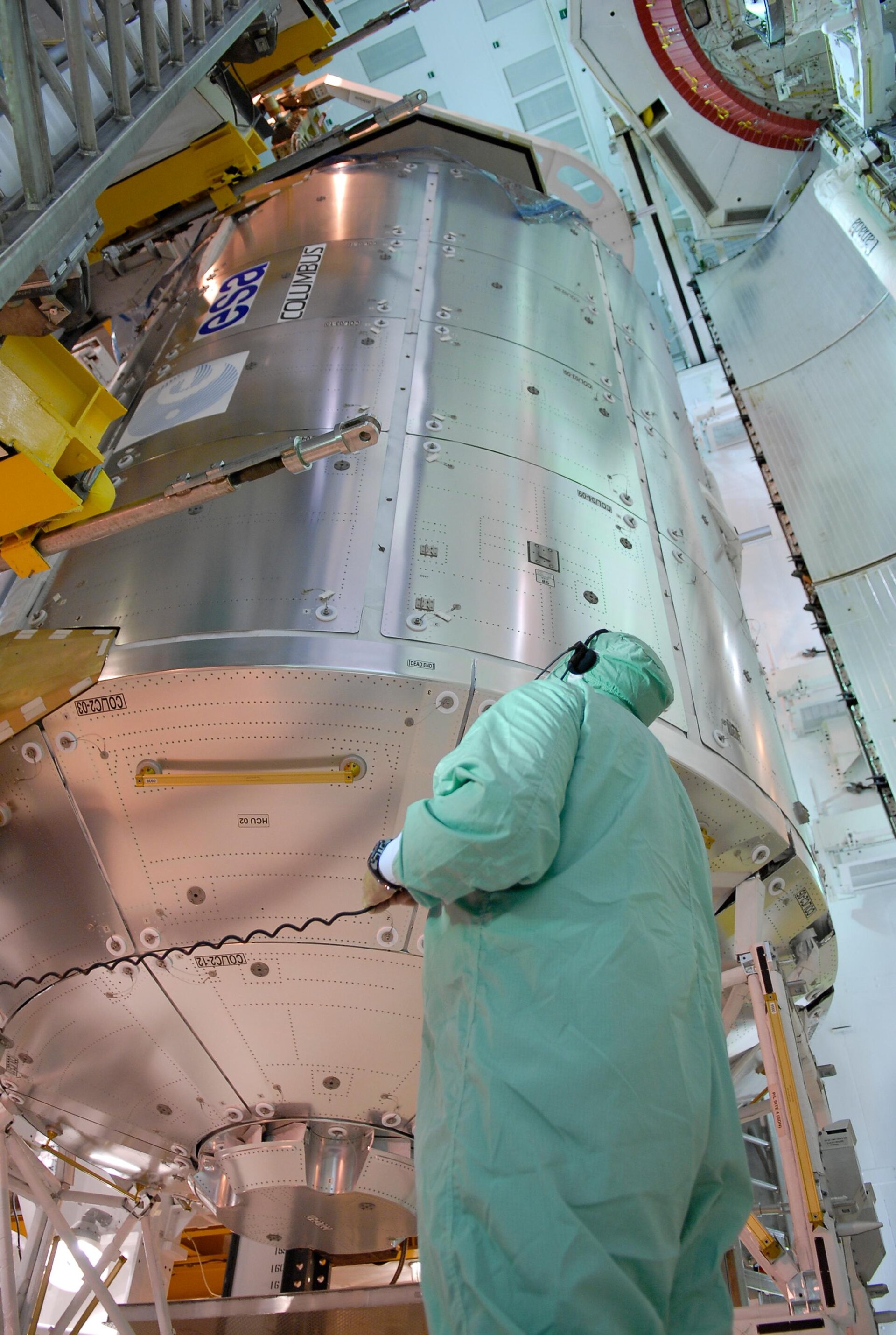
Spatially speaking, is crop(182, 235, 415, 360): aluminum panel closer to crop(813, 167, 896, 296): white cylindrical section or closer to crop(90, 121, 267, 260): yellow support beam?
crop(90, 121, 267, 260): yellow support beam

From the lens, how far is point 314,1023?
3.30 m

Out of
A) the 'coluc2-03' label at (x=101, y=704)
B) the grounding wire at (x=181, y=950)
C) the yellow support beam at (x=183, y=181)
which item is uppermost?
the yellow support beam at (x=183, y=181)

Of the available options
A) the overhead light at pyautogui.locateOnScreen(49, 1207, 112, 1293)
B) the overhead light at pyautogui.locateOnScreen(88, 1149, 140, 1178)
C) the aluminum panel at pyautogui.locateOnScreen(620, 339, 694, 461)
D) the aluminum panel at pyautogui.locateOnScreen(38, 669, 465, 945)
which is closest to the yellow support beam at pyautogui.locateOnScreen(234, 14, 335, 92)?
the aluminum panel at pyautogui.locateOnScreen(620, 339, 694, 461)

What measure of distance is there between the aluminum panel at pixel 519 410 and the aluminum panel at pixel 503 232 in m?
0.93

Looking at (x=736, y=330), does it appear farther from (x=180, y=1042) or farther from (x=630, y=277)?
(x=180, y=1042)

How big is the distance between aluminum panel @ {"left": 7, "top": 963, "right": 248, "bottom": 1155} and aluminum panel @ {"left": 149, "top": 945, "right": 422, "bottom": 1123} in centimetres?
10

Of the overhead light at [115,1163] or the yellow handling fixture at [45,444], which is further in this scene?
the overhead light at [115,1163]

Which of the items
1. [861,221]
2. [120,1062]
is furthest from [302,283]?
[861,221]

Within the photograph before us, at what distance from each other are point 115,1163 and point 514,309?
4.31m

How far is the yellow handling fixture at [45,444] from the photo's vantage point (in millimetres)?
→ 3293

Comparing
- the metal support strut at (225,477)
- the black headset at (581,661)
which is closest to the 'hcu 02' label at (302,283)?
the metal support strut at (225,477)

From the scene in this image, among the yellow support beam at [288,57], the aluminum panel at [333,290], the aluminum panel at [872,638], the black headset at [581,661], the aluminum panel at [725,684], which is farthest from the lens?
the yellow support beam at [288,57]

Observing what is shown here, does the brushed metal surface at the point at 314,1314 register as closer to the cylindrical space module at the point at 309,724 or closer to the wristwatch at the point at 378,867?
the cylindrical space module at the point at 309,724

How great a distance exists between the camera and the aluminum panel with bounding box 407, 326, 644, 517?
13.1 feet
